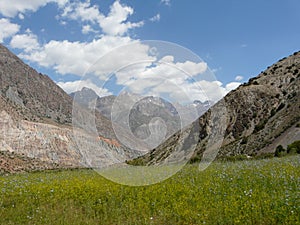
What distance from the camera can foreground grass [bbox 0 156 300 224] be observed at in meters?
8.05

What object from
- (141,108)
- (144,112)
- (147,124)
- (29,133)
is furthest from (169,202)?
(29,133)

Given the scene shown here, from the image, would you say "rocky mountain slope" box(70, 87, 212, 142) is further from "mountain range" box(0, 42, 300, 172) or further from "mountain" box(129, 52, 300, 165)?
"mountain" box(129, 52, 300, 165)

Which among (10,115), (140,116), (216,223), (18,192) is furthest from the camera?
(10,115)

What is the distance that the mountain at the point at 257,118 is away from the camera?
165 ft

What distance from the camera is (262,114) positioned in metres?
67.9

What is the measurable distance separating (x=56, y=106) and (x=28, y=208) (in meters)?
185

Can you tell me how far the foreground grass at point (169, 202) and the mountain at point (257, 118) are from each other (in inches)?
1366

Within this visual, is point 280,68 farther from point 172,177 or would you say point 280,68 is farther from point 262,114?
point 172,177

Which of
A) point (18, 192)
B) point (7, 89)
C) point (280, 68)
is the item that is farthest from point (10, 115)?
point (18, 192)

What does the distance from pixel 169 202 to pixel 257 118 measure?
203 feet

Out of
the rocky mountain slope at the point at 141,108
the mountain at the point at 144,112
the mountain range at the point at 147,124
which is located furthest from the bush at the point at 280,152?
the rocky mountain slope at the point at 141,108

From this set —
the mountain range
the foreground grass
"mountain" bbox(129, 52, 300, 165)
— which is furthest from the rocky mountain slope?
"mountain" bbox(129, 52, 300, 165)

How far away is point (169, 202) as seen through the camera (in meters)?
9.96

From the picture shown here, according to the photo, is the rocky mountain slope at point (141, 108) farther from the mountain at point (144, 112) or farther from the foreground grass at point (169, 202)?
the foreground grass at point (169, 202)
